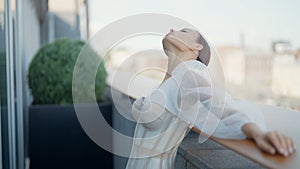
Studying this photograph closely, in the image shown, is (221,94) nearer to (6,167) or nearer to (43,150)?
(6,167)

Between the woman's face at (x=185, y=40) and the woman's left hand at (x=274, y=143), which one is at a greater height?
the woman's face at (x=185, y=40)

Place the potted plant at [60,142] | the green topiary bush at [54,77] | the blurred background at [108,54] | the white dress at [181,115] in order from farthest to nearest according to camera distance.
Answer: the green topiary bush at [54,77]
the potted plant at [60,142]
the blurred background at [108,54]
the white dress at [181,115]

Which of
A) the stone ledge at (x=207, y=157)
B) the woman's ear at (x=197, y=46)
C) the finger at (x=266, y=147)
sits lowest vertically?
the stone ledge at (x=207, y=157)

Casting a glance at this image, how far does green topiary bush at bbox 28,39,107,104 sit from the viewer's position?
144 inches

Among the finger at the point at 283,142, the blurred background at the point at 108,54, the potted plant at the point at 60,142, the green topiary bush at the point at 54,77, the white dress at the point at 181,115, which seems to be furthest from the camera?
the green topiary bush at the point at 54,77

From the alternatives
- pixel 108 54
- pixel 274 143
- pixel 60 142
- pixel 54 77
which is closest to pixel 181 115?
pixel 274 143

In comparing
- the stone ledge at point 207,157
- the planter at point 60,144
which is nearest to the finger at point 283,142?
the stone ledge at point 207,157

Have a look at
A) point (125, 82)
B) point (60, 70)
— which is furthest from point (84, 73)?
point (125, 82)

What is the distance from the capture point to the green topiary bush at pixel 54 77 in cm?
367

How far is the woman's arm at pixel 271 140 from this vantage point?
749 mm

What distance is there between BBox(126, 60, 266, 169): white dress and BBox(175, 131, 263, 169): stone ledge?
0.11 meters

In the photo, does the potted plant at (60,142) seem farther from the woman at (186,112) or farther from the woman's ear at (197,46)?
the woman's ear at (197,46)

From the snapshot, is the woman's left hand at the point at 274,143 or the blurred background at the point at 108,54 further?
the blurred background at the point at 108,54

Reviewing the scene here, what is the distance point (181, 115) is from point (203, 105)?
93 mm
